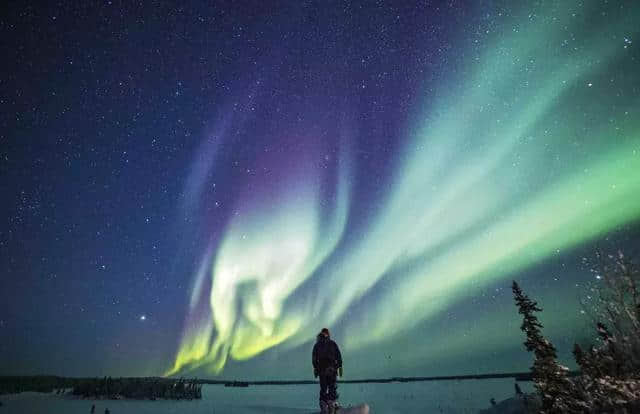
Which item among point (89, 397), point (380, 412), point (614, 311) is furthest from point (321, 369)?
point (89, 397)

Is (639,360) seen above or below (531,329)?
below

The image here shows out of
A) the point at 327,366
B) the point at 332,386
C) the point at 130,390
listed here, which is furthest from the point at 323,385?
the point at 130,390

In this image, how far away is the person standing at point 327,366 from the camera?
11828 millimetres

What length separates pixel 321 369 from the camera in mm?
11891

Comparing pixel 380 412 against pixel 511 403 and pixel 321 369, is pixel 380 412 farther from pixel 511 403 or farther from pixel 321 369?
pixel 321 369

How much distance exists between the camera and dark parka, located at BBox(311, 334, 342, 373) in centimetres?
1189

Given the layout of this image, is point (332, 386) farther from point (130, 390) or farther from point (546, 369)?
point (130, 390)

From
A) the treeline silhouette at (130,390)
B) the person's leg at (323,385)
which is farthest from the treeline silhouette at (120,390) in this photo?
the person's leg at (323,385)

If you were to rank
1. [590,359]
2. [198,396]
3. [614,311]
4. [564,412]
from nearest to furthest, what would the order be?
[564,412] → [590,359] → [614,311] → [198,396]

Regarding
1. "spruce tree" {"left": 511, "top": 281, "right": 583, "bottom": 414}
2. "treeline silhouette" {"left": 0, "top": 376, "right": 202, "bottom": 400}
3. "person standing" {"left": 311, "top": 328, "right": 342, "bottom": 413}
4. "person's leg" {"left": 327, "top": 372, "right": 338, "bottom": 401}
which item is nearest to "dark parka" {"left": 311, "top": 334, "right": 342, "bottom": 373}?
"person standing" {"left": 311, "top": 328, "right": 342, "bottom": 413}

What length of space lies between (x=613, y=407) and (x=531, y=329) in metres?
3.78

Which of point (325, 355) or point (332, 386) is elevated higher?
point (325, 355)

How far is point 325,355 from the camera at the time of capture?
470 inches

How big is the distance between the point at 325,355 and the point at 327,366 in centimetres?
37
